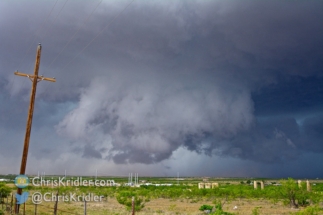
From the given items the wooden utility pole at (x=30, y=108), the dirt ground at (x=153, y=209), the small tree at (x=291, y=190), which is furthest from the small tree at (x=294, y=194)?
the wooden utility pole at (x=30, y=108)

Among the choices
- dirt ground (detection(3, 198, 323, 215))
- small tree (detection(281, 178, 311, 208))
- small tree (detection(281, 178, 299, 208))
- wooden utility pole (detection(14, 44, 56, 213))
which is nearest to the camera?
wooden utility pole (detection(14, 44, 56, 213))

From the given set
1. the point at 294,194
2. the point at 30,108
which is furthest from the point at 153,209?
the point at 30,108

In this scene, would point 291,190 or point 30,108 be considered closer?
point 30,108

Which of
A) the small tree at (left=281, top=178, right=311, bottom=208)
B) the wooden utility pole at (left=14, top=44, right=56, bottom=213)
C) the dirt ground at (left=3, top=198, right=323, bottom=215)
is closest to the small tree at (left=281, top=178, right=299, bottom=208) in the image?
the small tree at (left=281, top=178, right=311, bottom=208)

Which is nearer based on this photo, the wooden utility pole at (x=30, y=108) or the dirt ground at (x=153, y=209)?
the wooden utility pole at (x=30, y=108)

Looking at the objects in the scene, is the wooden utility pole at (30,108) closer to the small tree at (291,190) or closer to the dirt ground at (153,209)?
the dirt ground at (153,209)

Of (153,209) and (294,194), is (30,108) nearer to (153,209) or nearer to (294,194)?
(153,209)

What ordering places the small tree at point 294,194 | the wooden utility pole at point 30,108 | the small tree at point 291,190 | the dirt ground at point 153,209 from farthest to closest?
the small tree at point 291,190, the small tree at point 294,194, the dirt ground at point 153,209, the wooden utility pole at point 30,108

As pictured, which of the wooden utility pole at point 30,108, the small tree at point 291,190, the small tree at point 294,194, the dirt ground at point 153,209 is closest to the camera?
the wooden utility pole at point 30,108

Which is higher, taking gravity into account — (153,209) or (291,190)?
(291,190)

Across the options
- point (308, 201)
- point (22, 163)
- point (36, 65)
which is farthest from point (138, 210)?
point (308, 201)

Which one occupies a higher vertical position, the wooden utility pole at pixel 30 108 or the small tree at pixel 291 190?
the wooden utility pole at pixel 30 108

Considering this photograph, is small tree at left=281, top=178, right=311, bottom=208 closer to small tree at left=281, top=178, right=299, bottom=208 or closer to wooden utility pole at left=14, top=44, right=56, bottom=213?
small tree at left=281, top=178, right=299, bottom=208

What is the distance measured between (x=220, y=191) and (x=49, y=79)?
2042 inches
